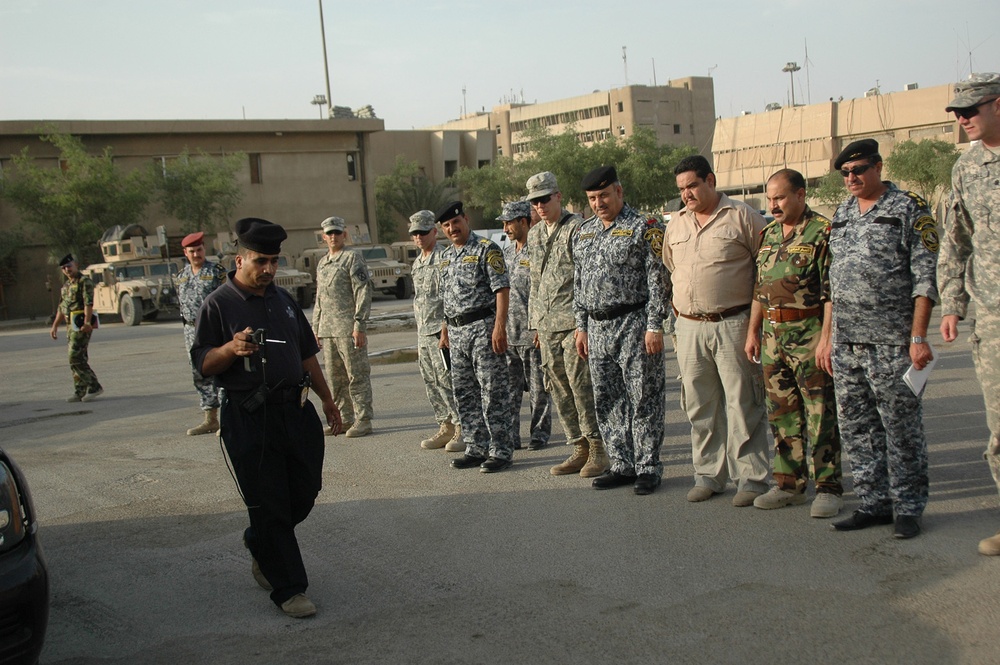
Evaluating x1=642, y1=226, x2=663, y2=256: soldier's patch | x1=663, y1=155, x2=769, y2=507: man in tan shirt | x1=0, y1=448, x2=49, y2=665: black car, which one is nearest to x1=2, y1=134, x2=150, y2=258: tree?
x1=642, y1=226, x2=663, y2=256: soldier's patch

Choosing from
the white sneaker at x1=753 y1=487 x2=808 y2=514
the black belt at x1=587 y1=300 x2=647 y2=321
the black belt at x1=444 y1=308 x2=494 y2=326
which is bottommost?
the white sneaker at x1=753 y1=487 x2=808 y2=514

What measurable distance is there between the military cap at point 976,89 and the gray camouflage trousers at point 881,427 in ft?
4.03

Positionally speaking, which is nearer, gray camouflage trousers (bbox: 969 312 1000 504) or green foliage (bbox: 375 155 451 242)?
gray camouflage trousers (bbox: 969 312 1000 504)

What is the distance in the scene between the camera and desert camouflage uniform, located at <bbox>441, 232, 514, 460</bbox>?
291 inches

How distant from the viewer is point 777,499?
572 centimetres

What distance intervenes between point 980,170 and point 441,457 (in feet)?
15.5

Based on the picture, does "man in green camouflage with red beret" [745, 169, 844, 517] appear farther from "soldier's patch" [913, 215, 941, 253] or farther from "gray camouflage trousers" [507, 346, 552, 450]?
"gray camouflage trousers" [507, 346, 552, 450]

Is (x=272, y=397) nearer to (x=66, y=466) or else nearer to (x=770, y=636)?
(x=770, y=636)

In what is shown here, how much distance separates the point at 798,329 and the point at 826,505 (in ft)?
3.22

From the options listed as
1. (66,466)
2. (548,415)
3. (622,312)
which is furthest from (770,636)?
(66,466)

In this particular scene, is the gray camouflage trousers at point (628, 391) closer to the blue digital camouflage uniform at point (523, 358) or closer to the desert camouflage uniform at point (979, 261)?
the blue digital camouflage uniform at point (523, 358)

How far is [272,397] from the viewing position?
4.75 meters

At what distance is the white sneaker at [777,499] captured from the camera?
5.72 metres

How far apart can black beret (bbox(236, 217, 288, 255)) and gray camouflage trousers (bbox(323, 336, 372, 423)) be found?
4.38m
